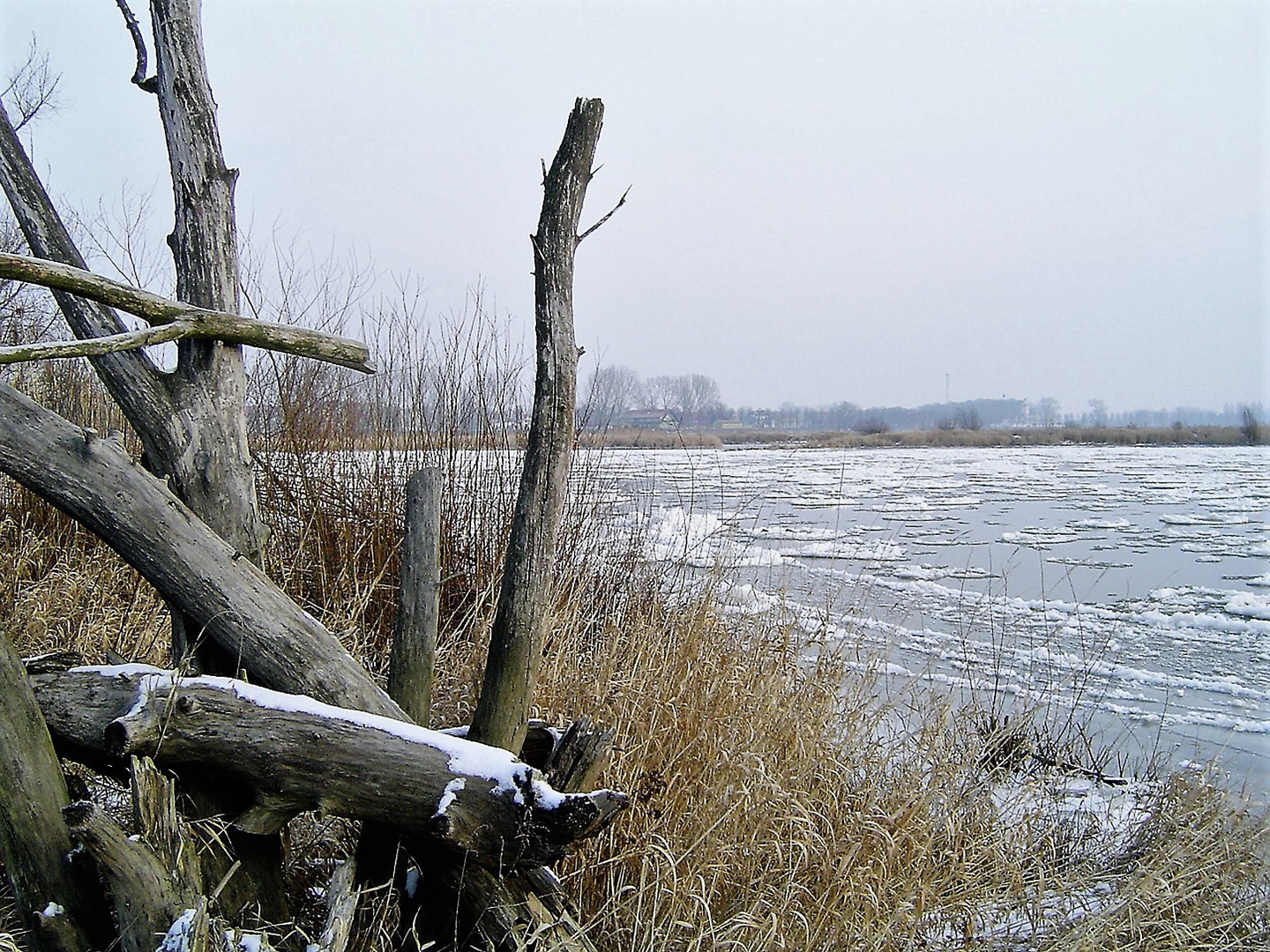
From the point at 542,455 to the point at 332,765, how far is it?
0.99 m

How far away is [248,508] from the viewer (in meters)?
2.63

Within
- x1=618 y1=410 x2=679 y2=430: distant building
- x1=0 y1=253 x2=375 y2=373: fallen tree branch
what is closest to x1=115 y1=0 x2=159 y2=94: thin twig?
x1=0 y1=253 x2=375 y2=373: fallen tree branch

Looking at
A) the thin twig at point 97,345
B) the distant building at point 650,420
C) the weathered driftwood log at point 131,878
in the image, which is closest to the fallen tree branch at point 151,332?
the thin twig at point 97,345

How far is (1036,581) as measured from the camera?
8.76 metres

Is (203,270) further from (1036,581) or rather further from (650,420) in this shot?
(1036,581)

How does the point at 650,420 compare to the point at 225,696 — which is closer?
the point at 225,696

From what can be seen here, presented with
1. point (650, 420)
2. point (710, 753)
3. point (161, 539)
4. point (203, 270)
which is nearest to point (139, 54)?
point (203, 270)

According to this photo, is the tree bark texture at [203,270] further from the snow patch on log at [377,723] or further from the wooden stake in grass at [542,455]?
the wooden stake in grass at [542,455]

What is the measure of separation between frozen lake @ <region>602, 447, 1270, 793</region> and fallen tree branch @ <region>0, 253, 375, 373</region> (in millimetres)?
2265

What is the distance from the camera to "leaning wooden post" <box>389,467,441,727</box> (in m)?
→ 2.68

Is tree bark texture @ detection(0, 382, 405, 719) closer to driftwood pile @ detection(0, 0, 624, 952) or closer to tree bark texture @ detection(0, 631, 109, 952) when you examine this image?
driftwood pile @ detection(0, 0, 624, 952)

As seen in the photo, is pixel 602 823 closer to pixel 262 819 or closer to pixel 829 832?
pixel 262 819

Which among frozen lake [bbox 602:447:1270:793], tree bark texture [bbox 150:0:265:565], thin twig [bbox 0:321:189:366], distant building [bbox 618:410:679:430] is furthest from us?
distant building [bbox 618:410:679:430]

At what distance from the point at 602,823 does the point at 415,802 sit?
0.46 meters
